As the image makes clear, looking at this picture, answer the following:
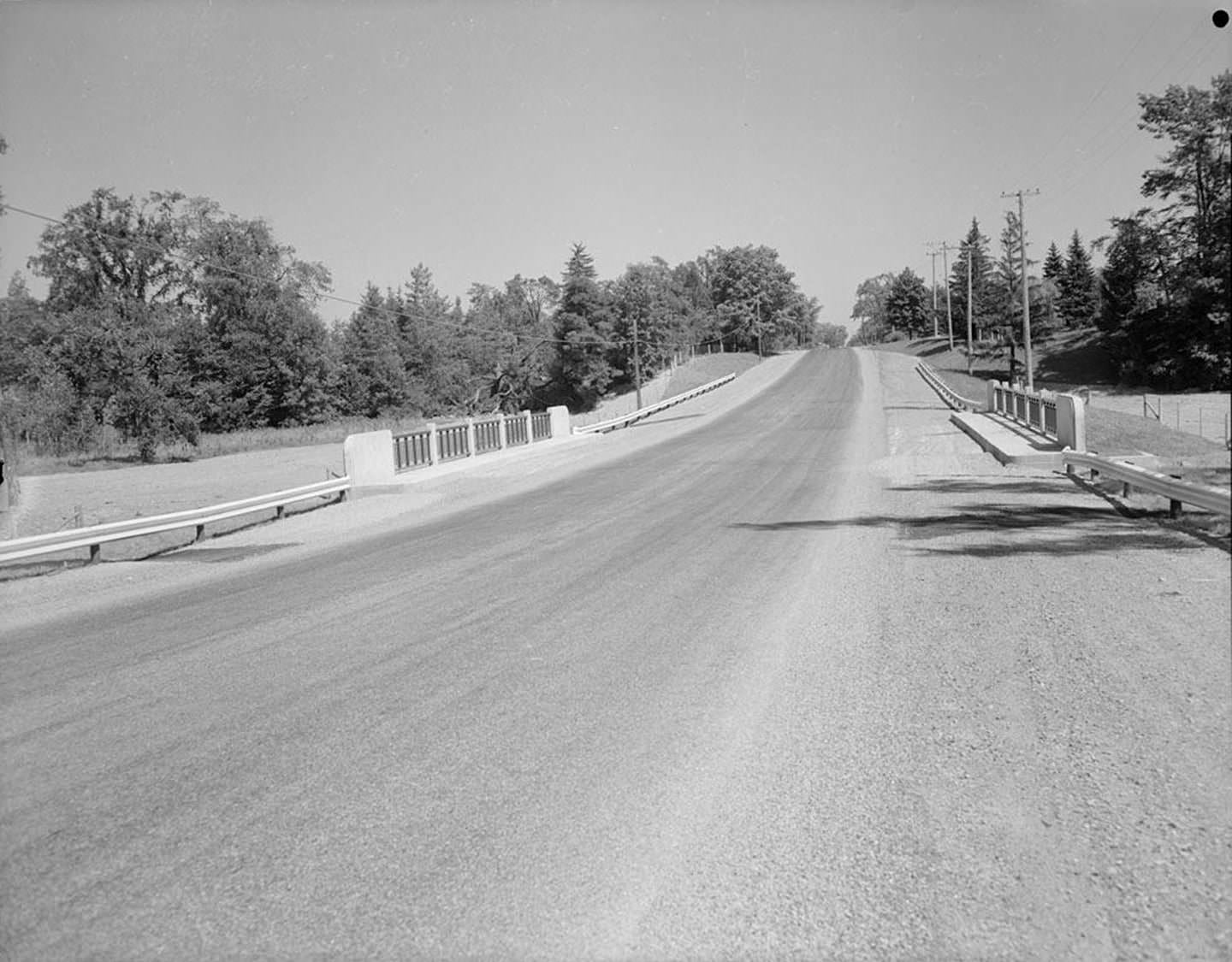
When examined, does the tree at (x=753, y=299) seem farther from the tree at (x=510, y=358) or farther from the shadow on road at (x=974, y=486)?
the shadow on road at (x=974, y=486)

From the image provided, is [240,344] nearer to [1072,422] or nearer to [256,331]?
[256,331]

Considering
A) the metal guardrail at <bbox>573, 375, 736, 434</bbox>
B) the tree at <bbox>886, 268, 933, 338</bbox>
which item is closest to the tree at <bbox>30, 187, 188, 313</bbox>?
the metal guardrail at <bbox>573, 375, 736, 434</bbox>

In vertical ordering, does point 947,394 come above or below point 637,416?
above

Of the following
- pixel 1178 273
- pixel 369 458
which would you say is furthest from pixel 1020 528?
pixel 369 458

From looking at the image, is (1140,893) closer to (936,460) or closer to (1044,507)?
(1044,507)

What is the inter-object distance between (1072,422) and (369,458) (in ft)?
58.7

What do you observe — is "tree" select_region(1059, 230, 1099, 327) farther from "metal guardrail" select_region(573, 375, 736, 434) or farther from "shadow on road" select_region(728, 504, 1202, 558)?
"metal guardrail" select_region(573, 375, 736, 434)

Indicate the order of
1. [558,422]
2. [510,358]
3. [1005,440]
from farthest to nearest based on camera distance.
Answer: [510,358], [558,422], [1005,440]

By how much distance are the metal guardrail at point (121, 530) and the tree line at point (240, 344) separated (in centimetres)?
721

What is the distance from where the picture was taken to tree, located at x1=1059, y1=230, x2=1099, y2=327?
2721 millimetres

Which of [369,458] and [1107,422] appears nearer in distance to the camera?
[1107,422]

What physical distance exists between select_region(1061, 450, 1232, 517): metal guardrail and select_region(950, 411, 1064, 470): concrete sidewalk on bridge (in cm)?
620

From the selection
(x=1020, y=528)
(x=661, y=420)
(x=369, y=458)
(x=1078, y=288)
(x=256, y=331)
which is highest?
(x=256, y=331)

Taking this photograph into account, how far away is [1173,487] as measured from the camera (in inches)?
75.2
